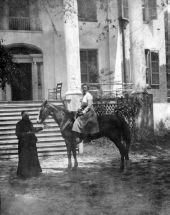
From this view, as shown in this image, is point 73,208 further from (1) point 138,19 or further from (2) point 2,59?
(1) point 138,19

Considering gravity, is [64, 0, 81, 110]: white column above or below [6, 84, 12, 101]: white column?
above

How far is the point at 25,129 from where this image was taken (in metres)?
10.5

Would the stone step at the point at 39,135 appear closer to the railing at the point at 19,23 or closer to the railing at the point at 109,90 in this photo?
the railing at the point at 109,90

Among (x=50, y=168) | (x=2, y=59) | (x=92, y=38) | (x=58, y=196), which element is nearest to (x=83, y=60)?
(x=92, y=38)

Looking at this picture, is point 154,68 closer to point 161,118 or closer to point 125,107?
point 161,118

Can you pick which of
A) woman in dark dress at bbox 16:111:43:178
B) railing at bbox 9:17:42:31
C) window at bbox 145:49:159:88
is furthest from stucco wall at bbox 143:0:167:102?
woman in dark dress at bbox 16:111:43:178

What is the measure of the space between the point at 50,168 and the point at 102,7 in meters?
Answer: 10.7

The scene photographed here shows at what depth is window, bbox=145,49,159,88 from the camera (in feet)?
72.9

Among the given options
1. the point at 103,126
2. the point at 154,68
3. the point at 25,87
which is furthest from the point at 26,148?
the point at 154,68

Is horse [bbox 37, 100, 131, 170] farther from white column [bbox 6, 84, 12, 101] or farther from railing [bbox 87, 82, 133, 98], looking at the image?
white column [bbox 6, 84, 12, 101]

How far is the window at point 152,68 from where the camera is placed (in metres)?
22.2

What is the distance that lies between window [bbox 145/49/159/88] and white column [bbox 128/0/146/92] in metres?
3.73

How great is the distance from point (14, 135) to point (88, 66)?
7.65 metres

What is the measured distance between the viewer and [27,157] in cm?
1059
